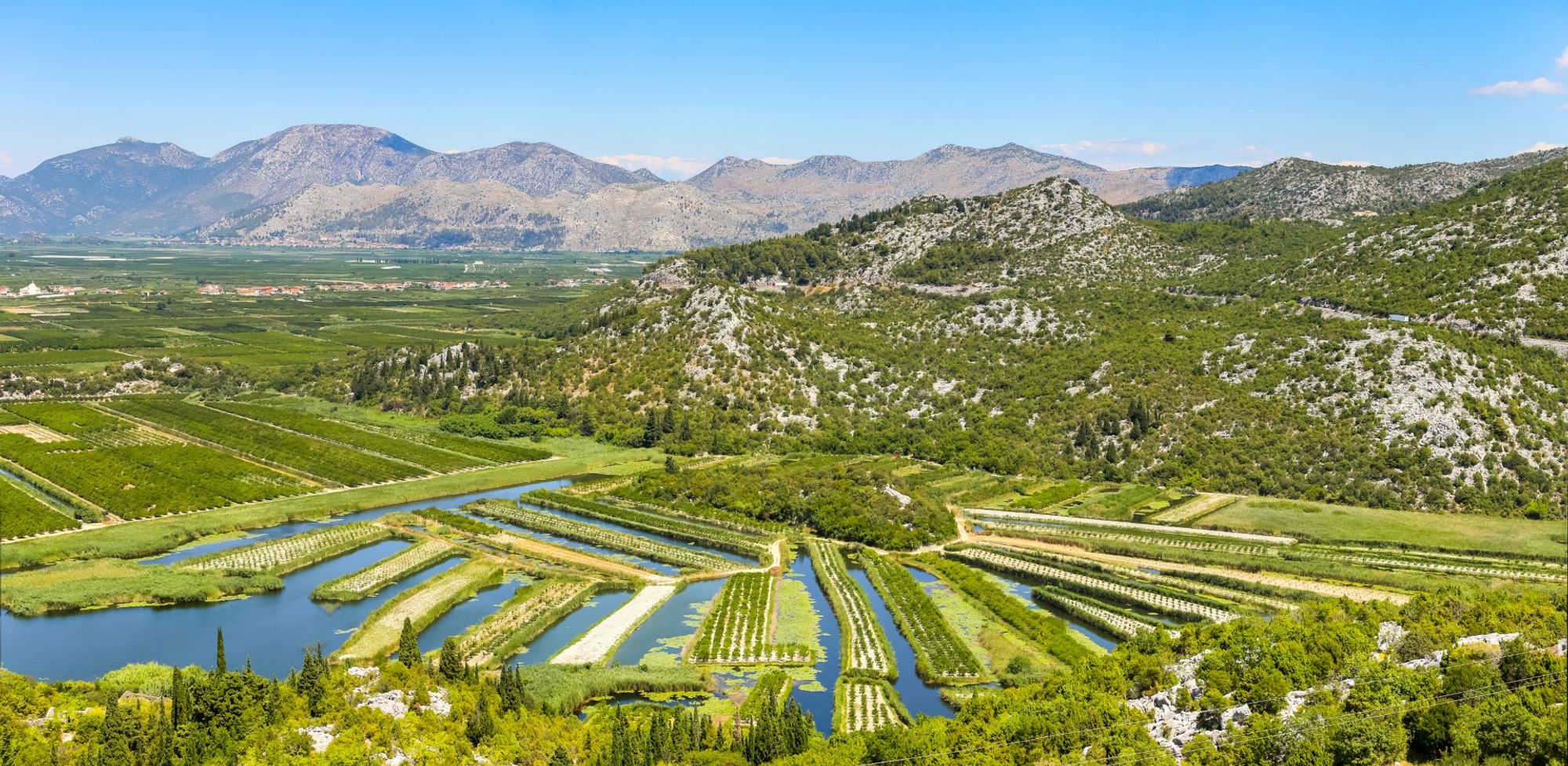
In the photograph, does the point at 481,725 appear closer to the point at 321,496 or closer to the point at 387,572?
the point at 387,572

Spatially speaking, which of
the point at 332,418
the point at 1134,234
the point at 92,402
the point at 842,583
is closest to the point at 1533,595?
the point at 842,583

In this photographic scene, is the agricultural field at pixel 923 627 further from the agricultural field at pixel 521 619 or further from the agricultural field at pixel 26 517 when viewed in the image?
the agricultural field at pixel 26 517

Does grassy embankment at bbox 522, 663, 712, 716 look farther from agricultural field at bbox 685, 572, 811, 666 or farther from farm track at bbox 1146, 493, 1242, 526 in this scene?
farm track at bbox 1146, 493, 1242, 526

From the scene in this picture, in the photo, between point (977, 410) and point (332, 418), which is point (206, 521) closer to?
point (332, 418)

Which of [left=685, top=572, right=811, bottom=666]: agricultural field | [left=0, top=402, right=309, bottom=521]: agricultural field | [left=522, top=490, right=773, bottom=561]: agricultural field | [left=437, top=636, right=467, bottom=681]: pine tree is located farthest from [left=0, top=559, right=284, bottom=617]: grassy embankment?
[left=685, top=572, right=811, bottom=666]: agricultural field

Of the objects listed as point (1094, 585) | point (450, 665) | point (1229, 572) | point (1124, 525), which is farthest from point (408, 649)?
point (1124, 525)

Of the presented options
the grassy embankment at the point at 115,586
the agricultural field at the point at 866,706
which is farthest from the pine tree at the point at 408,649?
the agricultural field at the point at 866,706
